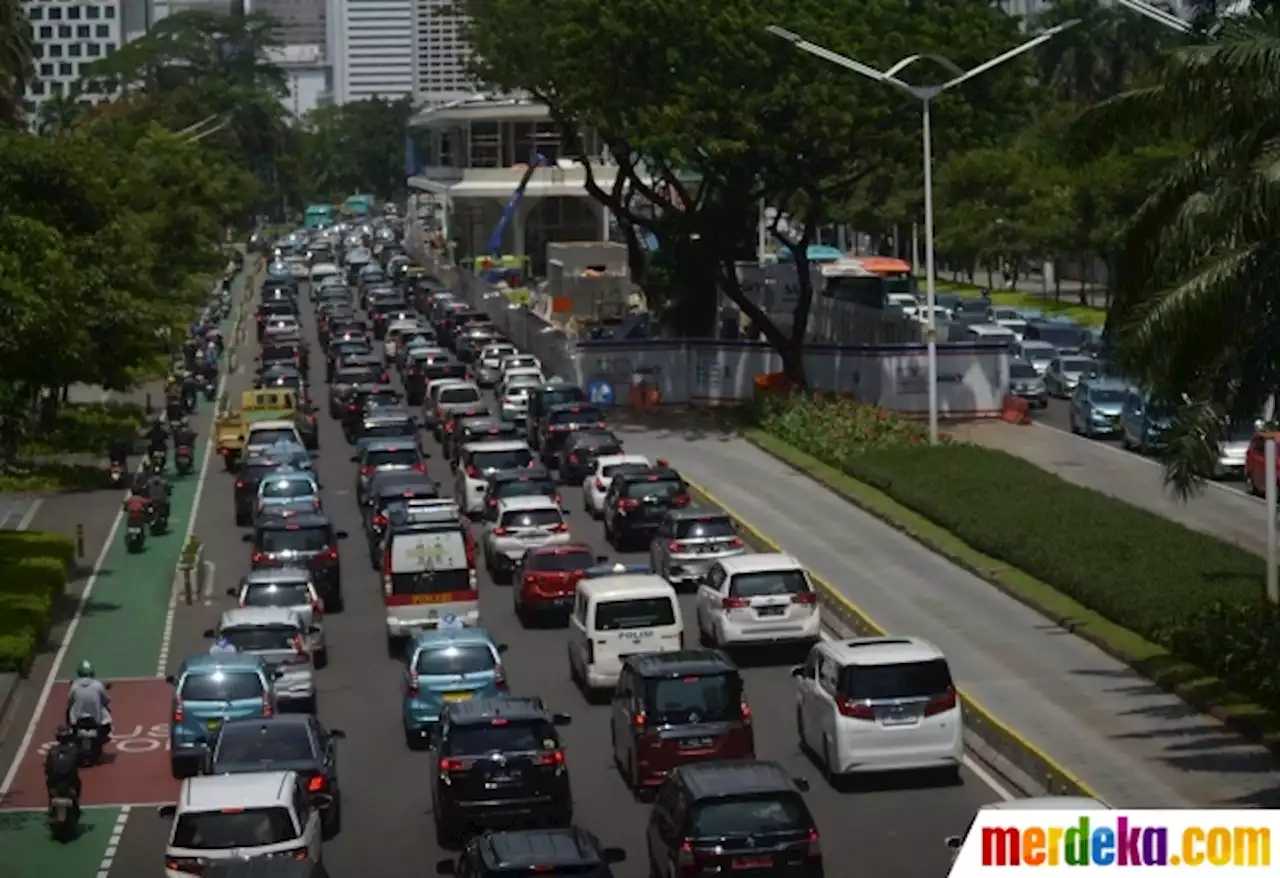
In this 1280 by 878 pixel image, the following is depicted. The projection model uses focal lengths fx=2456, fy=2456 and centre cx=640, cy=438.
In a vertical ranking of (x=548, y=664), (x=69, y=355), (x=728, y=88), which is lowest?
(x=548, y=664)

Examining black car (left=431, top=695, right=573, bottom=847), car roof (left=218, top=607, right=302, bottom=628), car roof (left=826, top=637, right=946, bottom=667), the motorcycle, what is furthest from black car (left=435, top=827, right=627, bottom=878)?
car roof (left=218, top=607, right=302, bottom=628)

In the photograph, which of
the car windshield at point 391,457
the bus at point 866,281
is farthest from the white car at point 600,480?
the bus at point 866,281

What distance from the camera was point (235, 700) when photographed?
29734mm

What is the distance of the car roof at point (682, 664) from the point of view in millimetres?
27328

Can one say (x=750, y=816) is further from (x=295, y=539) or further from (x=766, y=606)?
(x=295, y=539)

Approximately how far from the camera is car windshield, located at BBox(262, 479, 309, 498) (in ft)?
154

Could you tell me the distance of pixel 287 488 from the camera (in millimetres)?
47062

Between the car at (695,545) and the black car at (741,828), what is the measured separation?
17449mm

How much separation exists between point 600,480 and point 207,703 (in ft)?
66.4

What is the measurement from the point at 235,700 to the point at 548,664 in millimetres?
7047

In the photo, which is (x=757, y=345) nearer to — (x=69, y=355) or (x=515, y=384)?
(x=515, y=384)

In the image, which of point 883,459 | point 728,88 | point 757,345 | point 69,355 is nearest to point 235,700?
point 69,355

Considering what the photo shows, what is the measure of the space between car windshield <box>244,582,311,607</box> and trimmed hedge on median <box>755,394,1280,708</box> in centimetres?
1179

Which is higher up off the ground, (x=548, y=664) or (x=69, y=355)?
(x=69, y=355)
